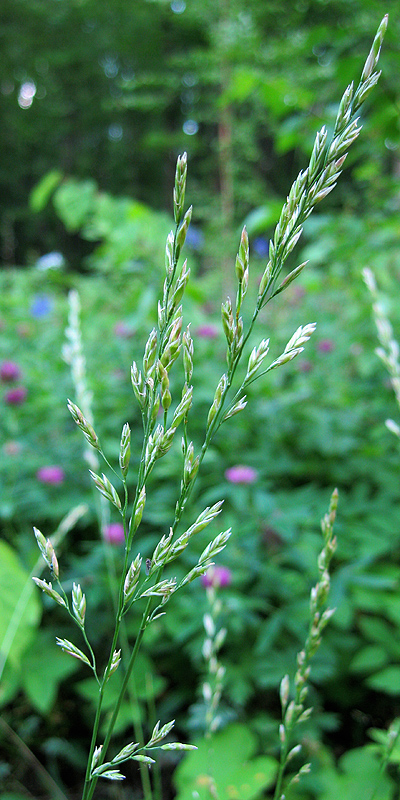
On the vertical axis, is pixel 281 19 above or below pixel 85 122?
above

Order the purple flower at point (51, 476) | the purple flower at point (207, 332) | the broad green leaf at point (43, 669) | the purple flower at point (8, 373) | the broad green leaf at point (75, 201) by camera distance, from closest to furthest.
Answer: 1. the broad green leaf at point (43, 669)
2. the purple flower at point (51, 476)
3. the purple flower at point (8, 373)
4. the purple flower at point (207, 332)
5. the broad green leaf at point (75, 201)

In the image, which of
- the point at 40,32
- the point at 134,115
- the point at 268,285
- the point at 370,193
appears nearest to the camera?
the point at 268,285

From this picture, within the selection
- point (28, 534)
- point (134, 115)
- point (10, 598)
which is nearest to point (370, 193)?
point (28, 534)

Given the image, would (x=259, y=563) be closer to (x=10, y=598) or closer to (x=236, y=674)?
(x=236, y=674)

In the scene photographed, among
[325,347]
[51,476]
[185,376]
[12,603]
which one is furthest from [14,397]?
[185,376]

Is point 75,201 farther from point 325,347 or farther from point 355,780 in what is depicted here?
point 355,780

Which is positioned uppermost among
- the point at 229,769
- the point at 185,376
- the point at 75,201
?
the point at 185,376

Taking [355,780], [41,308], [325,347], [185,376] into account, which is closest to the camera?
[185,376]

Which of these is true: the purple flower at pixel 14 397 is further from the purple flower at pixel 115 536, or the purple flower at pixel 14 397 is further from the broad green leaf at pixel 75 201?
the broad green leaf at pixel 75 201

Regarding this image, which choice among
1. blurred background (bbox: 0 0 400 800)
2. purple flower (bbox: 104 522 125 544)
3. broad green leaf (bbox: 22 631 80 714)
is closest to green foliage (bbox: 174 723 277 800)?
blurred background (bbox: 0 0 400 800)


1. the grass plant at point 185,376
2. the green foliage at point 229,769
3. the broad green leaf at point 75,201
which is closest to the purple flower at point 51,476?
the green foliage at point 229,769

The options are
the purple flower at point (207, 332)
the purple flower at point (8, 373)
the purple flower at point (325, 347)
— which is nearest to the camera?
the purple flower at point (8, 373)
